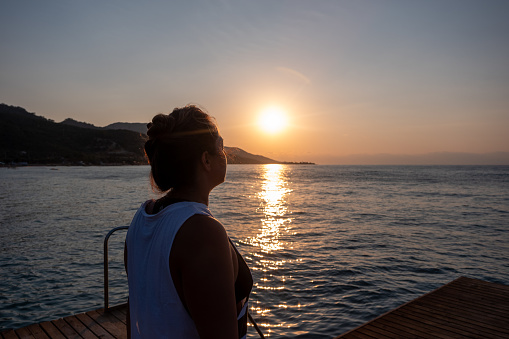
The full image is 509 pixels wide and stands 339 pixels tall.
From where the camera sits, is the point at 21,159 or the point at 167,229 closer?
the point at 167,229

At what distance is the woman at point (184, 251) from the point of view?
→ 40.6 inches

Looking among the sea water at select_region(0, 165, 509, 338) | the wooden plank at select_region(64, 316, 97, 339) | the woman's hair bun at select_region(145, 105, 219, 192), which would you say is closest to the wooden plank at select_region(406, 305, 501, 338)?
the sea water at select_region(0, 165, 509, 338)

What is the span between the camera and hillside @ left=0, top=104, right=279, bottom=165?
130125 millimetres

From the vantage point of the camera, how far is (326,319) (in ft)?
26.0

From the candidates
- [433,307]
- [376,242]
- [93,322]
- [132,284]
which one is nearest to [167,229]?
[132,284]

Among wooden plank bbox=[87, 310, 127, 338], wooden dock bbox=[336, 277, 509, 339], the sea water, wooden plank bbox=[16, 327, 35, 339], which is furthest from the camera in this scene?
the sea water

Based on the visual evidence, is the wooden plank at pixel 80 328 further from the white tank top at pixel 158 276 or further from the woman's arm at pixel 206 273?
the woman's arm at pixel 206 273

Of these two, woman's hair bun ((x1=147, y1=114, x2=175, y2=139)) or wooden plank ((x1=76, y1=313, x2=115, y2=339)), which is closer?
woman's hair bun ((x1=147, y1=114, x2=175, y2=139))

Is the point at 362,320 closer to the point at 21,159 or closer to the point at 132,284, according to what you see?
the point at 132,284

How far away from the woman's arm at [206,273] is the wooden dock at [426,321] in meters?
4.17

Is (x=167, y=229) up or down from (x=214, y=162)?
down

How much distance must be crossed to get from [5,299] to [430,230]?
19.9 meters

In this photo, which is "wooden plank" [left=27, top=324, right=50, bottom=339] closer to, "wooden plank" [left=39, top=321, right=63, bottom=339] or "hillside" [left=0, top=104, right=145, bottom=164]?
"wooden plank" [left=39, top=321, right=63, bottom=339]

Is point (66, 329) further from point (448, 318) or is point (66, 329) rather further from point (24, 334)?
point (448, 318)
